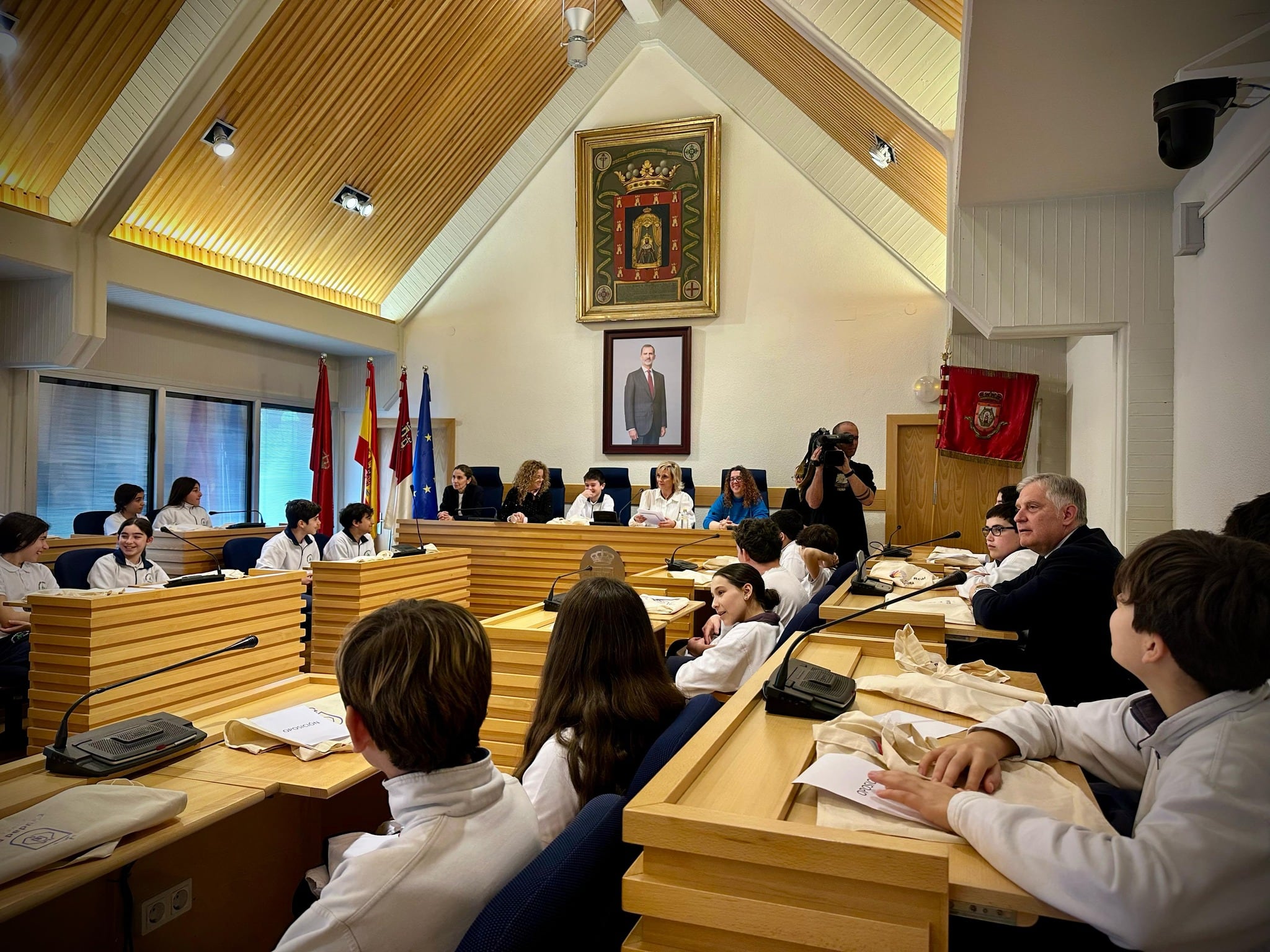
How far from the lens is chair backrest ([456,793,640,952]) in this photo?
3.34ft

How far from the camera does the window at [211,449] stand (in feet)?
25.8

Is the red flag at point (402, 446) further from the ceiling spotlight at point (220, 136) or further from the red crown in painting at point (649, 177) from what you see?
the red crown in painting at point (649, 177)

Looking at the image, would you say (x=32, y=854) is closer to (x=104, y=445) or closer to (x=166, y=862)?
(x=166, y=862)

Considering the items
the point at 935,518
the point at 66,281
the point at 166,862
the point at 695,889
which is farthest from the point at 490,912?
the point at 935,518

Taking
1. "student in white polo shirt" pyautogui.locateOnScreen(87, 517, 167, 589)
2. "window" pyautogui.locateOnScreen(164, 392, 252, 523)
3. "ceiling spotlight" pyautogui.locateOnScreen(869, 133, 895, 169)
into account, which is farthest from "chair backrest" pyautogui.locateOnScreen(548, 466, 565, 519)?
"ceiling spotlight" pyautogui.locateOnScreen(869, 133, 895, 169)

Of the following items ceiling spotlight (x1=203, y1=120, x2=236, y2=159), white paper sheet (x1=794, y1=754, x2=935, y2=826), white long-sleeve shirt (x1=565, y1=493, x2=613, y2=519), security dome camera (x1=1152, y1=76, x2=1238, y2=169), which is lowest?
white paper sheet (x1=794, y1=754, x2=935, y2=826)

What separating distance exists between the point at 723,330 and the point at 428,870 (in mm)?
7769

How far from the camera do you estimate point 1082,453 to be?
20.0 ft

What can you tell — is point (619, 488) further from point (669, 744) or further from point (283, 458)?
point (669, 744)

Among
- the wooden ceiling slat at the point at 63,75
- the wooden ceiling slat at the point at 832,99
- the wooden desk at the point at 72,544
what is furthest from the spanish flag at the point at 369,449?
the wooden ceiling slat at the point at 832,99

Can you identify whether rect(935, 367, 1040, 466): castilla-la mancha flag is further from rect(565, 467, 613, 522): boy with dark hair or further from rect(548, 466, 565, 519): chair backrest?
rect(548, 466, 565, 519): chair backrest

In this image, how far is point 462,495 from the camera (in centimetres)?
784

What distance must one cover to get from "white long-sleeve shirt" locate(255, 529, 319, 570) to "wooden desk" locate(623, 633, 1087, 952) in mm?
4991

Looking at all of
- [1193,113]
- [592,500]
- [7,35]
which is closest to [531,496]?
[592,500]
